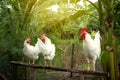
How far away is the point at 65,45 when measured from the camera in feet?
28.8

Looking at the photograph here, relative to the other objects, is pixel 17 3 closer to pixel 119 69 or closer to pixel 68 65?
pixel 68 65

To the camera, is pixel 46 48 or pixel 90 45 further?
pixel 46 48

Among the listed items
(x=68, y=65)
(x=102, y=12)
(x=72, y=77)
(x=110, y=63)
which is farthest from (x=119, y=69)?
(x=68, y=65)

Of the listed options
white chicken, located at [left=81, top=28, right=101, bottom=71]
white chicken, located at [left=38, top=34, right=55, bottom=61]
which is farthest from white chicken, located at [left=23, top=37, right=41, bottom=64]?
white chicken, located at [left=81, top=28, right=101, bottom=71]

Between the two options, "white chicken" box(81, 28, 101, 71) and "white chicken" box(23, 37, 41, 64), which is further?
"white chicken" box(23, 37, 41, 64)

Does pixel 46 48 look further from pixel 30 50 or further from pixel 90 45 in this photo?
pixel 90 45

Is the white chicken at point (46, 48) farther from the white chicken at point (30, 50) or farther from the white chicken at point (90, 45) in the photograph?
the white chicken at point (90, 45)

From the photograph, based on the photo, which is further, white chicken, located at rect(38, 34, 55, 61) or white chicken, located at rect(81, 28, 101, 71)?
white chicken, located at rect(38, 34, 55, 61)

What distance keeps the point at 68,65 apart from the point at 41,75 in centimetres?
91

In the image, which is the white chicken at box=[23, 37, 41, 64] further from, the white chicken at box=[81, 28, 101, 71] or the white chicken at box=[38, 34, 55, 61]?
the white chicken at box=[81, 28, 101, 71]

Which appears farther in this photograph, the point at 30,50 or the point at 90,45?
the point at 30,50

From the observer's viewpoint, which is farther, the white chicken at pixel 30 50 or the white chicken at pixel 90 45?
the white chicken at pixel 30 50

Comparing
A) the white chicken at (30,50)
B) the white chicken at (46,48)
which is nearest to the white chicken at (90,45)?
the white chicken at (46,48)

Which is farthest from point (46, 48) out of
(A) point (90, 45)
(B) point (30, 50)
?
(A) point (90, 45)
